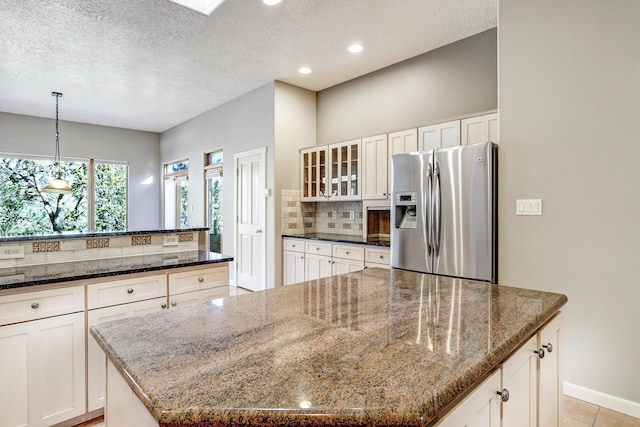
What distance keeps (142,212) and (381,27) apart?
6.42 metres

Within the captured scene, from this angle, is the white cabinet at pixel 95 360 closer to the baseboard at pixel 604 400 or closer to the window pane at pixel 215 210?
the baseboard at pixel 604 400

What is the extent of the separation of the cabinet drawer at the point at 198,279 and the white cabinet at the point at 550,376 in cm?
200

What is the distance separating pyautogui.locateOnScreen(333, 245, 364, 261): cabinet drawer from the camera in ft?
12.1

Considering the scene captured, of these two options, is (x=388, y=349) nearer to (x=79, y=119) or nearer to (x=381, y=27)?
(x=381, y=27)

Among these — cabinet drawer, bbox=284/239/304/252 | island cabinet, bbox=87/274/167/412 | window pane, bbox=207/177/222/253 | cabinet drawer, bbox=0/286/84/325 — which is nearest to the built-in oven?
cabinet drawer, bbox=284/239/304/252

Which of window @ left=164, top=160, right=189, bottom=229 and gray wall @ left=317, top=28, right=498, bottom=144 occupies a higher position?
gray wall @ left=317, top=28, right=498, bottom=144

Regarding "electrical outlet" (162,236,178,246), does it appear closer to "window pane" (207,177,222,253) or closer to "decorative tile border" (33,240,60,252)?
"decorative tile border" (33,240,60,252)

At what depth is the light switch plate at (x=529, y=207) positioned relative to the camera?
2.46 meters

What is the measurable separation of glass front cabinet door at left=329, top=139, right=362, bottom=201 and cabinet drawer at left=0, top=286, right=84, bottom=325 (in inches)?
113

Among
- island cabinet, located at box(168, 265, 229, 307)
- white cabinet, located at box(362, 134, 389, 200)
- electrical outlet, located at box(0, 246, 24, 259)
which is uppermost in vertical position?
white cabinet, located at box(362, 134, 389, 200)

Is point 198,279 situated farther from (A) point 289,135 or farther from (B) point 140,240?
(A) point 289,135

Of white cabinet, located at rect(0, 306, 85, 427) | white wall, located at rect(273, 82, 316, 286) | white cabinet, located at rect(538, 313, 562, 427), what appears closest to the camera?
white cabinet, located at rect(538, 313, 562, 427)

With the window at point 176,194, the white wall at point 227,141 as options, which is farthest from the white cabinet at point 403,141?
the window at point 176,194

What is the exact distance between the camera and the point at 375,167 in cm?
389
